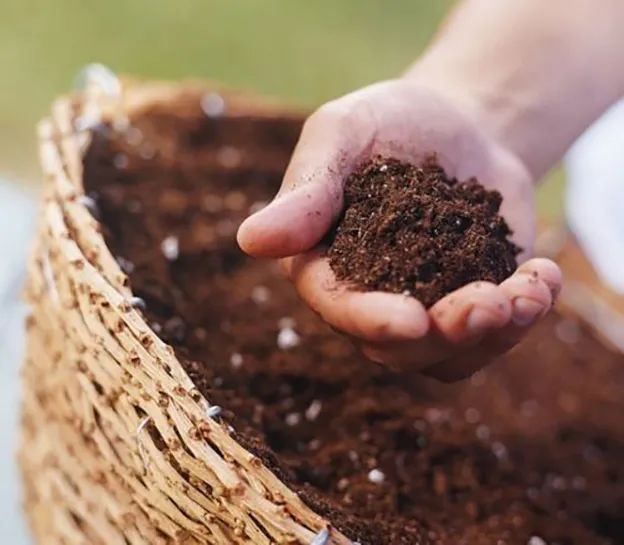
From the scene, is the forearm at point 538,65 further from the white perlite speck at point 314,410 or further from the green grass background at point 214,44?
the green grass background at point 214,44

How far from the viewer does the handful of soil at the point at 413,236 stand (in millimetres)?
681

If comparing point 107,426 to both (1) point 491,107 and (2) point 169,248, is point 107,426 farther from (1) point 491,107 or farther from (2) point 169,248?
(1) point 491,107

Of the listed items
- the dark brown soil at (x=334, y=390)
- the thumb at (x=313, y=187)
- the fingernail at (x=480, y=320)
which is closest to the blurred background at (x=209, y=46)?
the dark brown soil at (x=334, y=390)

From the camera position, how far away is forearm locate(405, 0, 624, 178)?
1.04 meters

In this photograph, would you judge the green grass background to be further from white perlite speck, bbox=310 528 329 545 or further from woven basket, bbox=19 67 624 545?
white perlite speck, bbox=310 528 329 545

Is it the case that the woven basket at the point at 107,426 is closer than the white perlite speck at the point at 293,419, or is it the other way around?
the woven basket at the point at 107,426

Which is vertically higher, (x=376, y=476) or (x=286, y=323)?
(x=286, y=323)

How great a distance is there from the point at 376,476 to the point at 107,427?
0.77 feet

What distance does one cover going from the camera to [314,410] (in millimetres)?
939

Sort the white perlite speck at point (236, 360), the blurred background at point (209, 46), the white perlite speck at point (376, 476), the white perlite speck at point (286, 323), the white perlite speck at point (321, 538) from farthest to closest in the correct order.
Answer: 1. the blurred background at point (209, 46)
2. the white perlite speck at point (286, 323)
3. the white perlite speck at point (236, 360)
4. the white perlite speck at point (376, 476)
5. the white perlite speck at point (321, 538)

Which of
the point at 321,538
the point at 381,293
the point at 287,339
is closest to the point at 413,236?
the point at 381,293

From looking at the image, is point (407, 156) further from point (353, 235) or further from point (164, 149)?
point (164, 149)

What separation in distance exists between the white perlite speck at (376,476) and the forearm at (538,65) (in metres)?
0.38

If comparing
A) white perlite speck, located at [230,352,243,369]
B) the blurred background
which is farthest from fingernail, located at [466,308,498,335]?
the blurred background
